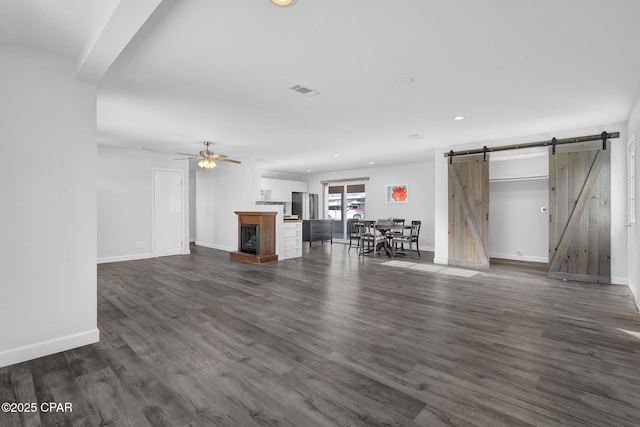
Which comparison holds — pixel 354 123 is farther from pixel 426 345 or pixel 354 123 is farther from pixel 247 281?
pixel 426 345

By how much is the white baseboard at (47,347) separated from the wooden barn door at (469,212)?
6236mm

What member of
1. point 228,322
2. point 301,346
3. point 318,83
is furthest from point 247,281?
point 318,83

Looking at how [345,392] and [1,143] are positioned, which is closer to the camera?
[345,392]

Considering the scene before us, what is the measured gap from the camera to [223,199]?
8914 mm

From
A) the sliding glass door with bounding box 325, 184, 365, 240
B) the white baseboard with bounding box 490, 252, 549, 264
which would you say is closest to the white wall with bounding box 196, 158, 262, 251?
the sliding glass door with bounding box 325, 184, 365, 240

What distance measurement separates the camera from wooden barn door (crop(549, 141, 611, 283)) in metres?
5.02

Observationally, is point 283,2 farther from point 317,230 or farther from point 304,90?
point 317,230

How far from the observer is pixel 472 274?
570 centimetres

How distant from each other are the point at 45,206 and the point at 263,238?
4.65 metres

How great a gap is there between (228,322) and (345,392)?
1.68m

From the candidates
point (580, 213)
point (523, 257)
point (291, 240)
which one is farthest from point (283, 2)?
point (523, 257)

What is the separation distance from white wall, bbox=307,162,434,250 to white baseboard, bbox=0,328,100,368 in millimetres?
8265

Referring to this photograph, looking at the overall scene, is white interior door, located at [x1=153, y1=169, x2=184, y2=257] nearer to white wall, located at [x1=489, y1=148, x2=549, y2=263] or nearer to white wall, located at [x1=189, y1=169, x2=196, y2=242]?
white wall, located at [x1=189, y1=169, x2=196, y2=242]

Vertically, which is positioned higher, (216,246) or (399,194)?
(399,194)
